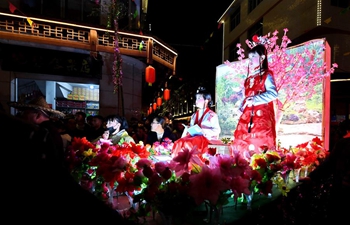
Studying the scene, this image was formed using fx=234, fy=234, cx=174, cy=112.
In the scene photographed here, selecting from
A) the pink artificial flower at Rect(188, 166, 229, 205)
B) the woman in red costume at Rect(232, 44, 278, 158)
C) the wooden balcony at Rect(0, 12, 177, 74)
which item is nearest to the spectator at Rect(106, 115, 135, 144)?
the woman in red costume at Rect(232, 44, 278, 158)

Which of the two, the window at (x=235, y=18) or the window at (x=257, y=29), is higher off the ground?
the window at (x=235, y=18)

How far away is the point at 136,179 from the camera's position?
209 cm

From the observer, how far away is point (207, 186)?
1.77 m

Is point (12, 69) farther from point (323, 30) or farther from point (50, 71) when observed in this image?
point (323, 30)

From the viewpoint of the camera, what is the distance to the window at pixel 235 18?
2031 cm

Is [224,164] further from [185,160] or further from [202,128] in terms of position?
[202,128]

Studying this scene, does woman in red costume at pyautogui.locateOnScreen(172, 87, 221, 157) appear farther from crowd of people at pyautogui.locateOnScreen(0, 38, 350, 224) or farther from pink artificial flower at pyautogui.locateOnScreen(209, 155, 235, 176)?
pink artificial flower at pyautogui.locateOnScreen(209, 155, 235, 176)

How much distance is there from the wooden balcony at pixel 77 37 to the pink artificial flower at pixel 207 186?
28.7 feet

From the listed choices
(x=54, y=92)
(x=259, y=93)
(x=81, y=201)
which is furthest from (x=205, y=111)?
(x=54, y=92)

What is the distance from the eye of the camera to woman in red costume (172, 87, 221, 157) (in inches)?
163

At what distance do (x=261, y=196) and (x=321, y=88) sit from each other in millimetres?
4000

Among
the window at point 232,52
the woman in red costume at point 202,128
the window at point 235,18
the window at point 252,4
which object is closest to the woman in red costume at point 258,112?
the woman in red costume at point 202,128

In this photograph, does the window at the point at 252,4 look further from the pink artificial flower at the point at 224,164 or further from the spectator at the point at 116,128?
the pink artificial flower at the point at 224,164

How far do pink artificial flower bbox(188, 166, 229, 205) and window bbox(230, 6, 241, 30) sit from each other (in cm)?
2095
